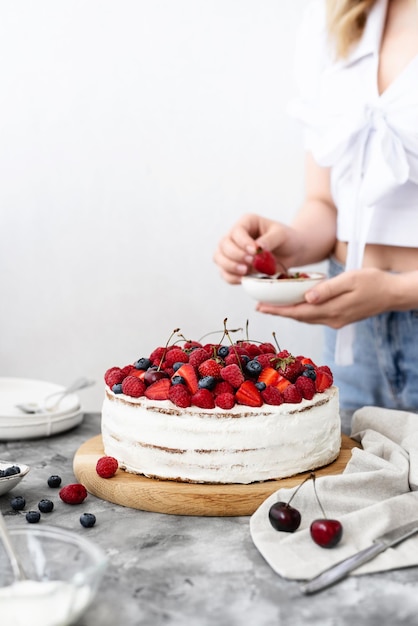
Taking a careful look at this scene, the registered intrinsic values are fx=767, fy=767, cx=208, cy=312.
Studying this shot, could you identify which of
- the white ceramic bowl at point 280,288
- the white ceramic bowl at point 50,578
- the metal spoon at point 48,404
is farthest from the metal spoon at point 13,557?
the white ceramic bowl at point 280,288

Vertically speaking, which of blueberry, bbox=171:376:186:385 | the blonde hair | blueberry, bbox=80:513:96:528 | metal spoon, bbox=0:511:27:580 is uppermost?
the blonde hair

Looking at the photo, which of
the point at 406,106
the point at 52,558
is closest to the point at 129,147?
the point at 406,106

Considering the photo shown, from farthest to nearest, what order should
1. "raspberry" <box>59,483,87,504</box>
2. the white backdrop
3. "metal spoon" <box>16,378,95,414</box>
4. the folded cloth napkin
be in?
the white backdrop < "metal spoon" <box>16,378,95,414</box> < "raspberry" <box>59,483,87,504</box> < the folded cloth napkin

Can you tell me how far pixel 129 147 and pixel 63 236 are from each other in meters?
0.47

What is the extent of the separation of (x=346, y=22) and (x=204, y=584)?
1714 millimetres

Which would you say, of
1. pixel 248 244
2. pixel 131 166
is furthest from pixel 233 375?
pixel 131 166

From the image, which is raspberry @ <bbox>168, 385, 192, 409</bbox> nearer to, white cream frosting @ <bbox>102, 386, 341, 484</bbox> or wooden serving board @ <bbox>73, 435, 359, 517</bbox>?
white cream frosting @ <bbox>102, 386, 341, 484</bbox>

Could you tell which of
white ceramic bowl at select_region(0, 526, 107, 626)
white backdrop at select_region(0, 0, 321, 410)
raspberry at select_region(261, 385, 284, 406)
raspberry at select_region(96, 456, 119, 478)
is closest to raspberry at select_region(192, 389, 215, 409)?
raspberry at select_region(261, 385, 284, 406)

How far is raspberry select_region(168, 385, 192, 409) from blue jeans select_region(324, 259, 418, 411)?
886 millimetres

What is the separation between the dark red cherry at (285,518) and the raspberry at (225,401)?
0.23 metres

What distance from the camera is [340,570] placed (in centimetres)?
110

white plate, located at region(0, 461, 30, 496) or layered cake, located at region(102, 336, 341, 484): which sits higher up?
layered cake, located at region(102, 336, 341, 484)

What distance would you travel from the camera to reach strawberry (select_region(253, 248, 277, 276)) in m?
2.16

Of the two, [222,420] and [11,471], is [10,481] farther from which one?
[222,420]
